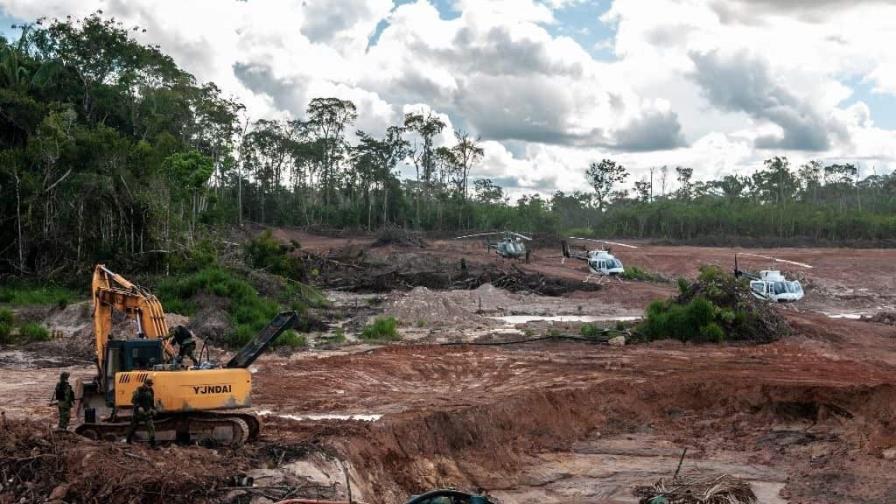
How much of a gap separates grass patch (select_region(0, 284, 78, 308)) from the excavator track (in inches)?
713

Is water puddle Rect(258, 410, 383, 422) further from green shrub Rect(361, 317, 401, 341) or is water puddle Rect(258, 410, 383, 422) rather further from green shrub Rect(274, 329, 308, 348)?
green shrub Rect(361, 317, 401, 341)

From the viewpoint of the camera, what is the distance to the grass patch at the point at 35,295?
30469mm

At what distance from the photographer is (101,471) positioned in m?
10.2

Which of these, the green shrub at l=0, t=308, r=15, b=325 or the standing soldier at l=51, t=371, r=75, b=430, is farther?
the green shrub at l=0, t=308, r=15, b=325

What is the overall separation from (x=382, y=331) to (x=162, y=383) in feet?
56.2

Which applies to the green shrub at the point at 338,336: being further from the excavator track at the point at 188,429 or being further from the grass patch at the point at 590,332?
the excavator track at the point at 188,429

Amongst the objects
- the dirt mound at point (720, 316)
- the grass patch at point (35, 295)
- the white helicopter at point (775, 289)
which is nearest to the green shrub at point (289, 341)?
the grass patch at point (35, 295)

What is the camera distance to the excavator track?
40.8 feet

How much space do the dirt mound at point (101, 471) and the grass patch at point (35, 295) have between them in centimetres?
1936

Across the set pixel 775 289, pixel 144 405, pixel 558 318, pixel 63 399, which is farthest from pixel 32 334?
pixel 775 289

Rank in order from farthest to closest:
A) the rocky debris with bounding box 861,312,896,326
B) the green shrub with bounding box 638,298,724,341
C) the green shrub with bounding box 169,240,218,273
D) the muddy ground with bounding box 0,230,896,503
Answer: the green shrub with bounding box 169,240,218,273 < the rocky debris with bounding box 861,312,896,326 < the green shrub with bounding box 638,298,724,341 < the muddy ground with bounding box 0,230,896,503

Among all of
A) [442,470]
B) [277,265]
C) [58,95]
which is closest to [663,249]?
[277,265]

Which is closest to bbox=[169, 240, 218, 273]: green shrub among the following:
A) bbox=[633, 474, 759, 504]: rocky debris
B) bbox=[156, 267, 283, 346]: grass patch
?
bbox=[156, 267, 283, 346]: grass patch

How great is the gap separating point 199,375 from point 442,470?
4.91 meters
